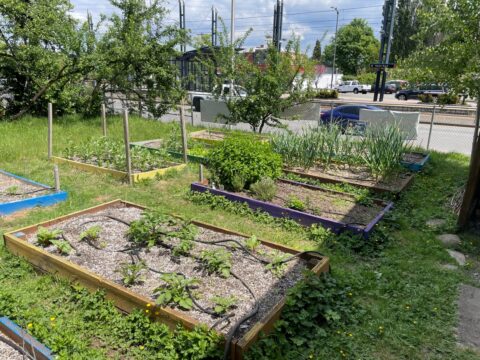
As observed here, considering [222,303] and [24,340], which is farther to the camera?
[222,303]

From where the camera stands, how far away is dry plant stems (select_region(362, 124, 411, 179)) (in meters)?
6.64

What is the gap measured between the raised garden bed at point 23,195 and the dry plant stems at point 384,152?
546 cm

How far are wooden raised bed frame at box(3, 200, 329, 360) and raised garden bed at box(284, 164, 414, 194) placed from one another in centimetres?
316

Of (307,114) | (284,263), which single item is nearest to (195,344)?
(284,263)

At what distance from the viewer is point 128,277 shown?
3.18m

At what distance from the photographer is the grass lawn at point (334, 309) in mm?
2650

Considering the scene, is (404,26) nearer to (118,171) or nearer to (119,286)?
(118,171)

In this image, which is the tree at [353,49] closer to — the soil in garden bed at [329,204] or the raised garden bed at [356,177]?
the raised garden bed at [356,177]

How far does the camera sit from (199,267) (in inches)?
137

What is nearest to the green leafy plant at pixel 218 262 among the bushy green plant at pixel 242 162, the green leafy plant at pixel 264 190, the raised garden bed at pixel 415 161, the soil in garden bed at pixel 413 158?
the green leafy plant at pixel 264 190

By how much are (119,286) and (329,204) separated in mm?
3570

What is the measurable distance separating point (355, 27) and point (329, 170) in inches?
2763

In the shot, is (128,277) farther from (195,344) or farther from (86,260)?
(195,344)

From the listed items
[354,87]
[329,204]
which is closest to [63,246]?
[329,204]
